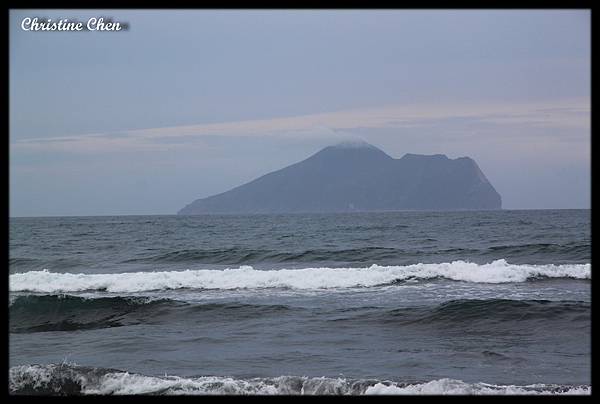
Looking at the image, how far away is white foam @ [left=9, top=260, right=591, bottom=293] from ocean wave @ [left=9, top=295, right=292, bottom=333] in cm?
251

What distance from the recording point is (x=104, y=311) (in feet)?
40.7

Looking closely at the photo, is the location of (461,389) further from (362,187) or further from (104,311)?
(362,187)

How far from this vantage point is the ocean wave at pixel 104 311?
11031 mm

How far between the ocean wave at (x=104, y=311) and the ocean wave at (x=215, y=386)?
436 centimetres

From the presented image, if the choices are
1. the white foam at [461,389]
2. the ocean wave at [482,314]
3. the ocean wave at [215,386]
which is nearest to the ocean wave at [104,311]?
the ocean wave at [482,314]

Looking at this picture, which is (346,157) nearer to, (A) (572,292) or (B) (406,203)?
(B) (406,203)

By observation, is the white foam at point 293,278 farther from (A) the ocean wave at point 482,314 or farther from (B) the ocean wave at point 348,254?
(A) the ocean wave at point 482,314

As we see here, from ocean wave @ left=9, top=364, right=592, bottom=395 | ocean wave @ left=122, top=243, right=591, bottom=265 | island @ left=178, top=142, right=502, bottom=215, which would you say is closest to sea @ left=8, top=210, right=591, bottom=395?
ocean wave @ left=9, top=364, right=592, bottom=395

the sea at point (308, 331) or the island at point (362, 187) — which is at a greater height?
the island at point (362, 187)

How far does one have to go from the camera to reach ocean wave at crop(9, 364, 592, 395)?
5.89 meters

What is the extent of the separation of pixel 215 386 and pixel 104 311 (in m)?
7.23

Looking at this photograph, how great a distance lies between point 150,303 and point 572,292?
10.1 metres
